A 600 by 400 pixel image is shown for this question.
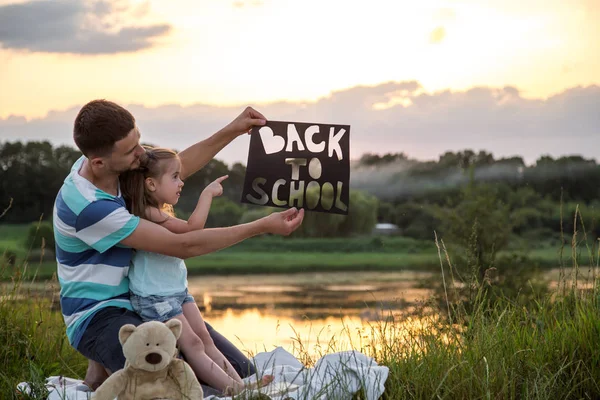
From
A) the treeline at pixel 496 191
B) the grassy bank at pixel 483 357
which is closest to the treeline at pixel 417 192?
the treeline at pixel 496 191

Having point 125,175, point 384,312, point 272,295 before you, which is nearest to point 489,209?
point 384,312

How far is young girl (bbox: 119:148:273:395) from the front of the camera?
368 centimetres

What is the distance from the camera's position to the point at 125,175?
3.86 meters

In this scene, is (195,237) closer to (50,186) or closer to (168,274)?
(168,274)

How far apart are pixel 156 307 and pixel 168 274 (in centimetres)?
18

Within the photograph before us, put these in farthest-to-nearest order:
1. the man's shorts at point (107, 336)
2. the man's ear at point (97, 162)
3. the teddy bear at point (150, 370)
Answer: the man's ear at point (97, 162)
the man's shorts at point (107, 336)
the teddy bear at point (150, 370)

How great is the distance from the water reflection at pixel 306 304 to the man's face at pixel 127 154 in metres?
1.33

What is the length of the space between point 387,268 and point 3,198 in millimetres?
26323

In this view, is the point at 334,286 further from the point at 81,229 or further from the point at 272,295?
the point at 81,229

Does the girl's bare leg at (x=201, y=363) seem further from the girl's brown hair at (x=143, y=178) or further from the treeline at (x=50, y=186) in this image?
the treeline at (x=50, y=186)

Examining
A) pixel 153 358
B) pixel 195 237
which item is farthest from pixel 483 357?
pixel 153 358

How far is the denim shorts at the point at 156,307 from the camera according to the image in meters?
3.67

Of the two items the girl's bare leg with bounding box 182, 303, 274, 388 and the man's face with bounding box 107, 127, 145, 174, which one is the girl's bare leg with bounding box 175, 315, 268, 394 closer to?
the girl's bare leg with bounding box 182, 303, 274, 388

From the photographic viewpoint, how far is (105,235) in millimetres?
3578
